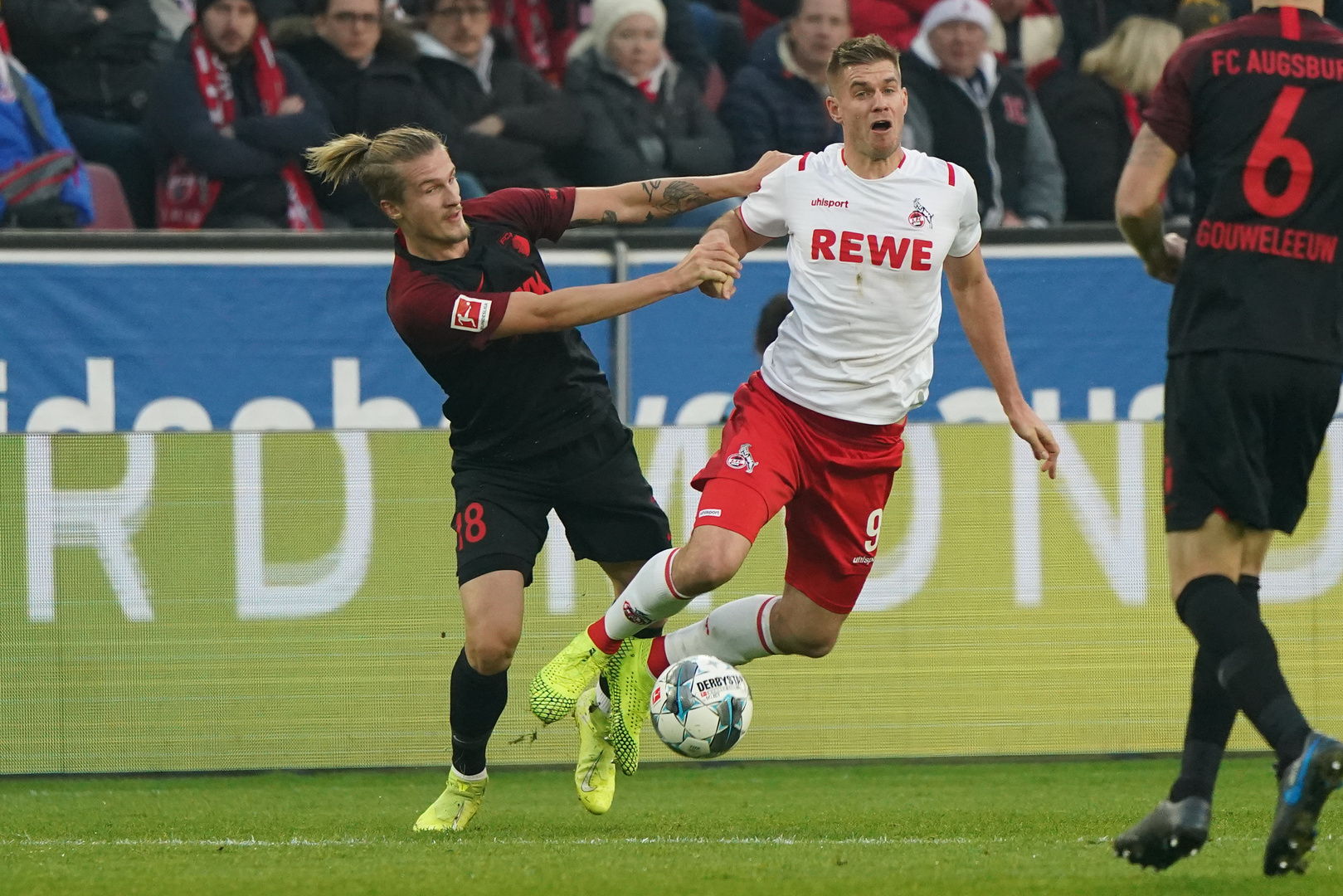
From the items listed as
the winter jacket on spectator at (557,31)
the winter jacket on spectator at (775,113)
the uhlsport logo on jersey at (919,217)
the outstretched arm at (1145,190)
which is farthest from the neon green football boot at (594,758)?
the winter jacket on spectator at (557,31)

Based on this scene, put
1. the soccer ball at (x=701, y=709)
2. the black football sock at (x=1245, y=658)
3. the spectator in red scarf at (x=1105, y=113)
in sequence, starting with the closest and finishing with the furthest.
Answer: the black football sock at (x=1245, y=658) → the soccer ball at (x=701, y=709) → the spectator in red scarf at (x=1105, y=113)

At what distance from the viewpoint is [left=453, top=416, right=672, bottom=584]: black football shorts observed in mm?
6094

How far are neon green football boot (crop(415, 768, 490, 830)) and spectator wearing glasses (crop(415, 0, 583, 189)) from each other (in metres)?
4.67

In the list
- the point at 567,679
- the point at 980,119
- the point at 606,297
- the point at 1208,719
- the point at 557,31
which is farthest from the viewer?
the point at 557,31

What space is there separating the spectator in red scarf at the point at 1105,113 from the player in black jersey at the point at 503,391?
524 cm

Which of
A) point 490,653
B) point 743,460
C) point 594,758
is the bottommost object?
point 594,758

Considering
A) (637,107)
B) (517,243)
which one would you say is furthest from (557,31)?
(517,243)

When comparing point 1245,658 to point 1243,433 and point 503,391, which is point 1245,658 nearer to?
point 1243,433

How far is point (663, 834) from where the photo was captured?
19.4 feet

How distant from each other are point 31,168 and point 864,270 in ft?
17.6

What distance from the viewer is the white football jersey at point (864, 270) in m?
5.88

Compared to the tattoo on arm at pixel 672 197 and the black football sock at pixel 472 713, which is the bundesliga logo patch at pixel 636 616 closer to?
the black football sock at pixel 472 713

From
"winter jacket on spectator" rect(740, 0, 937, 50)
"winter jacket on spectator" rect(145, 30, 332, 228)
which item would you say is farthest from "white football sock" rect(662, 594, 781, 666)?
"winter jacket on spectator" rect(740, 0, 937, 50)

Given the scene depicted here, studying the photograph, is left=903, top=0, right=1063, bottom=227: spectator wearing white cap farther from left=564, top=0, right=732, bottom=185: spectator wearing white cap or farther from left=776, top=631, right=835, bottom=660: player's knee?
left=776, top=631, right=835, bottom=660: player's knee
